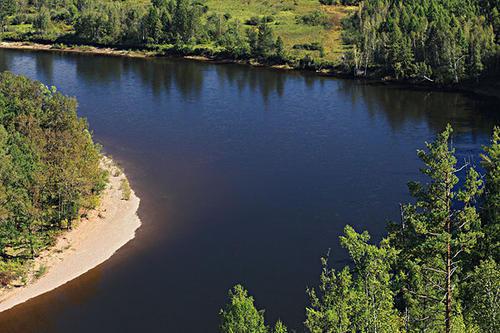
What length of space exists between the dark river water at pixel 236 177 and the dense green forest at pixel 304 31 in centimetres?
901

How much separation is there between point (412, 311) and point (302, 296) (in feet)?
67.7

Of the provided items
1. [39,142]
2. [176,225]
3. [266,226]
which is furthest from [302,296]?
[39,142]

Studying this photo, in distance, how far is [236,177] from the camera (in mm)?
72438

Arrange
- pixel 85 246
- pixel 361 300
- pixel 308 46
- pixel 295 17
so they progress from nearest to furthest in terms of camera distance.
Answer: pixel 361 300 < pixel 85 246 < pixel 308 46 < pixel 295 17

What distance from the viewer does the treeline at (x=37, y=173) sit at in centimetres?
5172

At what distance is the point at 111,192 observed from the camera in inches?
2643

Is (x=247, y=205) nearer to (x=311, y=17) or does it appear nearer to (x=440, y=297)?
(x=440, y=297)

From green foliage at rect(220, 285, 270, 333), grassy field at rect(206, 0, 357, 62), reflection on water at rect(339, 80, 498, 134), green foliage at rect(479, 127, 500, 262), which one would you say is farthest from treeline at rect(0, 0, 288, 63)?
green foliage at rect(220, 285, 270, 333)

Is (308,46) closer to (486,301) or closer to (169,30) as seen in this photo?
(169,30)

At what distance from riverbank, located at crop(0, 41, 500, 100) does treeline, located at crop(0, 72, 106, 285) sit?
75644 mm

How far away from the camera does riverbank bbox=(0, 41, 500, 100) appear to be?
11143 cm

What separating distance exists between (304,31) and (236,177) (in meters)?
101

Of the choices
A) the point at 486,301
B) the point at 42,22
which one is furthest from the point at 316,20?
the point at 486,301

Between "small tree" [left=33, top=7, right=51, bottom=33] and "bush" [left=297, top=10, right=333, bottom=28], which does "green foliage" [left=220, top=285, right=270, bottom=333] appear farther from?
"small tree" [left=33, top=7, right=51, bottom=33]
